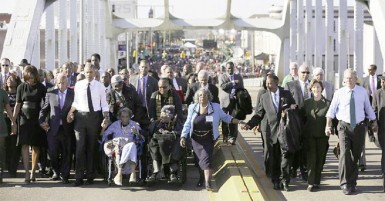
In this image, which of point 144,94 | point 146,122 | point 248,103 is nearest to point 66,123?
point 146,122

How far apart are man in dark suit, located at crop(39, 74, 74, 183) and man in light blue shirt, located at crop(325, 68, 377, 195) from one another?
386 cm

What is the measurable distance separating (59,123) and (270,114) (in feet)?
10.2

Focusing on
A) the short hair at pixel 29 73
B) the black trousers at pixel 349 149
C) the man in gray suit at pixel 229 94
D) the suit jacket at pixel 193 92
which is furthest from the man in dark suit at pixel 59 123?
the man in gray suit at pixel 229 94

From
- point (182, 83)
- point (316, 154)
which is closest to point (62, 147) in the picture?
point (316, 154)

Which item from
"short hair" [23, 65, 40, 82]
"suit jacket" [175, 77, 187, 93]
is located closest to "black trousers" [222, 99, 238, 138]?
"suit jacket" [175, 77, 187, 93]

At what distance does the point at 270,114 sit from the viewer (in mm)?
13023

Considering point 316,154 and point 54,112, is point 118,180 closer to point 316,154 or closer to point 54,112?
point 54,112

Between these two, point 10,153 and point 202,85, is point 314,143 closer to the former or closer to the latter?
point 202,85

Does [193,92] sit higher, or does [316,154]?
Result: [193,92]

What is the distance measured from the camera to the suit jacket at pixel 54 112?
13336 mm

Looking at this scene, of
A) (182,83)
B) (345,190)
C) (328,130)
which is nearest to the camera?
(345,190)

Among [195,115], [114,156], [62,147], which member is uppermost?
[195,115]

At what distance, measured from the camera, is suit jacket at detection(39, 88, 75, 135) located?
1334cm

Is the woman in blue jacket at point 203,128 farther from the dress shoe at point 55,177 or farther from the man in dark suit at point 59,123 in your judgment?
the dress shoe at point 55,177
